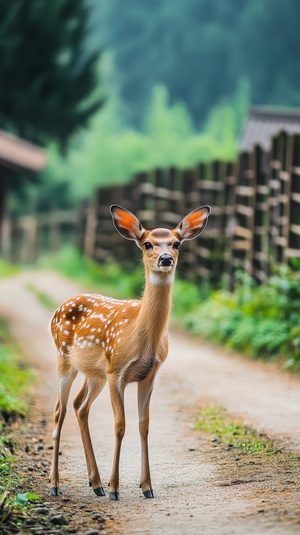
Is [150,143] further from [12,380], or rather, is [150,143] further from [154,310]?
[154,310]

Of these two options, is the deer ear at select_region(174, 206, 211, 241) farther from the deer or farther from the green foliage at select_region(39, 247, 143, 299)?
the green foliage at select_region(39, 247, 143, 299)

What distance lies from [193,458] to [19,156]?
9.45 metres

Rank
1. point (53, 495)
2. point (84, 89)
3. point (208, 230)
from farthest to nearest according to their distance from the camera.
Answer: point (84, 89) < point (208, 230) < point (53, 495)

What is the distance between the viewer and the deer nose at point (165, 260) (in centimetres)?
588

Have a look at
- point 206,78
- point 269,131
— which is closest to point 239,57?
point 206,78

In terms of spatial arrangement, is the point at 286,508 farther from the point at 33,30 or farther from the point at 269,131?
the point at 269,131

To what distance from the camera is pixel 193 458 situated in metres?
7.16

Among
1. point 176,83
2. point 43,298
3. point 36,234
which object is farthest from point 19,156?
point 176,83

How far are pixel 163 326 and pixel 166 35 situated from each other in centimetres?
5720

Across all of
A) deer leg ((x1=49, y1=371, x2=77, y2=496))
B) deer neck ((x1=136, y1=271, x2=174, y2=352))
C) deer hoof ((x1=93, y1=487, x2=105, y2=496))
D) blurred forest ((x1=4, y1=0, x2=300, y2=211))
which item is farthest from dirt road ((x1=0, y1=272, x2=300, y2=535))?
blurred forest ((x1=4, y1=0, x2=300, y2=211))

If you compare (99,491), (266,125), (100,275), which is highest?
(266,125)

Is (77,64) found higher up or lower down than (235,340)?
higher up

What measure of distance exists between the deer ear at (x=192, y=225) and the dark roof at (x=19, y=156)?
9304 millimetres

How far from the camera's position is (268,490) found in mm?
5922
